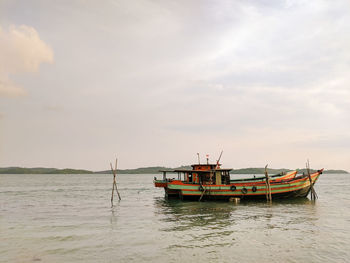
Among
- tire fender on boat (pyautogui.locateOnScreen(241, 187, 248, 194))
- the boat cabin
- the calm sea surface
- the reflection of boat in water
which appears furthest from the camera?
the boat cabin

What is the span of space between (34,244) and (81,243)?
8.57ft

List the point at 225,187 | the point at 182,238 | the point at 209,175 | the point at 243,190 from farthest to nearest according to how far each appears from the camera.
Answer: the point at 209,175 < the point at 225,187 < the point at 243,190 < the point at 182,238

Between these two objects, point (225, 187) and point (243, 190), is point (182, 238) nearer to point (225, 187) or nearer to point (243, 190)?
point (225, 187)

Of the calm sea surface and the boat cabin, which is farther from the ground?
the boat cabin

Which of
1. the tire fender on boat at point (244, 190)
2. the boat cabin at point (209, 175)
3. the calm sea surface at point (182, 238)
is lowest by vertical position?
the calm sea surface at point (182, 238)

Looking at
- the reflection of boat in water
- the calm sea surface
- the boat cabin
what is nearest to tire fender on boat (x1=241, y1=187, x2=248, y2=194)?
the reflection of boat in water

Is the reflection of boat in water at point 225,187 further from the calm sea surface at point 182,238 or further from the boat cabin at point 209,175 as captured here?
the calm sea surface at point 182,238

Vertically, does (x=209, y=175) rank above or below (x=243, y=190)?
above

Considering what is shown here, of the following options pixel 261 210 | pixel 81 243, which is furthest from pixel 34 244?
pixel 261 210

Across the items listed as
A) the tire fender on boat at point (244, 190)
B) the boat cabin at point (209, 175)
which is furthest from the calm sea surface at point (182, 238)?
the boat cabin at point (209, 175)

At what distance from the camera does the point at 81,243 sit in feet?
50.5

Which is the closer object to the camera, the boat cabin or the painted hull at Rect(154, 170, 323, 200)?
the painted hull at Rect(154, 170, 323, 200)

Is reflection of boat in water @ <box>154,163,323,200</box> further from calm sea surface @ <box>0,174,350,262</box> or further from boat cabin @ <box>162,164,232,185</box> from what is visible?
calm sea surface @ <box>0,174,350,262</box>

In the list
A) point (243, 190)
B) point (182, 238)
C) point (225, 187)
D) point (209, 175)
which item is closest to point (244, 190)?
point (243, 190)
